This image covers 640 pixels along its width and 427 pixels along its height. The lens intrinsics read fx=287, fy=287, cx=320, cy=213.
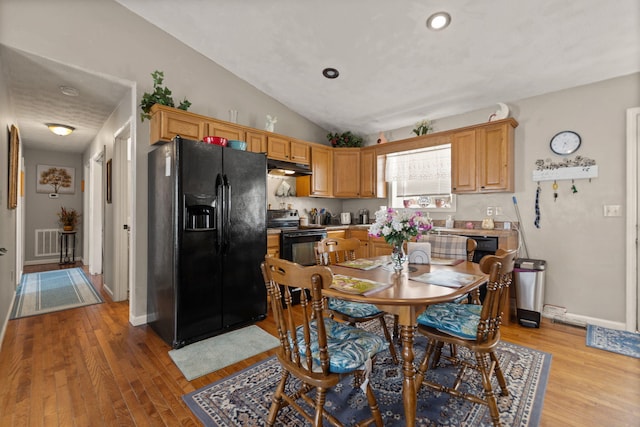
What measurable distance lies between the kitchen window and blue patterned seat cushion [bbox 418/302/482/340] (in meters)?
2.44

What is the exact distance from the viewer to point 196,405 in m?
1.74

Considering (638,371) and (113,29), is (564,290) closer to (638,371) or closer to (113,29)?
A: (638,371)

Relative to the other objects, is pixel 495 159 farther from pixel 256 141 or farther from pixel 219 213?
pixel 219 213

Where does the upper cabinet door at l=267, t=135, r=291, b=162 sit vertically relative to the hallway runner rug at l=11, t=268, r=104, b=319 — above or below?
above

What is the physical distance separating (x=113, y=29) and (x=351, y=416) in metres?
3.95

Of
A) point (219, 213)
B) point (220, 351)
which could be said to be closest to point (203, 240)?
point (219, 213)

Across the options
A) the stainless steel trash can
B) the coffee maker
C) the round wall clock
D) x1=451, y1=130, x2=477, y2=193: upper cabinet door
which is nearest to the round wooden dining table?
the stainless steel trash can

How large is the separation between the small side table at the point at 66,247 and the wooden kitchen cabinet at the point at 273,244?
209 inches

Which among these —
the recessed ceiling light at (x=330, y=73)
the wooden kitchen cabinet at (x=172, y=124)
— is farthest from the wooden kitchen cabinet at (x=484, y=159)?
the wooden kitchen cabinet at (x=172, y=124)

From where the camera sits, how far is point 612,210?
2.91 metres

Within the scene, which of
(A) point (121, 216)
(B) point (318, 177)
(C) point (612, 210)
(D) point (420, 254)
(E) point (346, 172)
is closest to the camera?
(D) point (420, 254)

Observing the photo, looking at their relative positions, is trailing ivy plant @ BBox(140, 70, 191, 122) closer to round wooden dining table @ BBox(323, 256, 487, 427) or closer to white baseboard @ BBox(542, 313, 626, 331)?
round wooden dining table @ BBox(323, 256, 487, 427)

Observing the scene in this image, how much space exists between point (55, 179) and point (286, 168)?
5.83 meters

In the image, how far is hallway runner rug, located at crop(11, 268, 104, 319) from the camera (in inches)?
135
